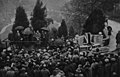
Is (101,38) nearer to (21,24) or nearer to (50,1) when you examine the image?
(21,24)

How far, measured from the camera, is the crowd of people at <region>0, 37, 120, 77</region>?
19.0 meters

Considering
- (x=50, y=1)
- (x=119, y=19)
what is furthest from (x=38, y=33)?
(x=50, y=1)

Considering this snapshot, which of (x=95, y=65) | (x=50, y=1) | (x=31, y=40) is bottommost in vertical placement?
(x=95, y=65)

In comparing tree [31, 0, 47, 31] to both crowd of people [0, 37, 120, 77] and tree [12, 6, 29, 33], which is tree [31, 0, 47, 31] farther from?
crowd of people [0, 37, 120, 77]

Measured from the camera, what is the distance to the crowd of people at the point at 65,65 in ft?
62.3

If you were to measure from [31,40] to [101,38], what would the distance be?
4.64 metres

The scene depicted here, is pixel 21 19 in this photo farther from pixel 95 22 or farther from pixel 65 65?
pixel 65 65

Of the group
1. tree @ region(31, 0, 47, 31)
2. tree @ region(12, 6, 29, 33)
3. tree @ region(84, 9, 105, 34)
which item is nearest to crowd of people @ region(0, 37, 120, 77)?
tree @ region(84, 9, 105, 34)

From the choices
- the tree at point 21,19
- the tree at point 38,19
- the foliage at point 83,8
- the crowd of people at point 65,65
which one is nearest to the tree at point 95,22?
the tree at point 38,19

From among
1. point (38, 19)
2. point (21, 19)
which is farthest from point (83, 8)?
point (21, 19)

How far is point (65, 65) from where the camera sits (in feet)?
64.2

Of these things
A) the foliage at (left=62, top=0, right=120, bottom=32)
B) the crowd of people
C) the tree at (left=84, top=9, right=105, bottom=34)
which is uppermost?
the foliage at (left=62, top=0, right=120, bottom=32)

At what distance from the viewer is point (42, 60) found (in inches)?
800

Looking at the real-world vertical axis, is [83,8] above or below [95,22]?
above
